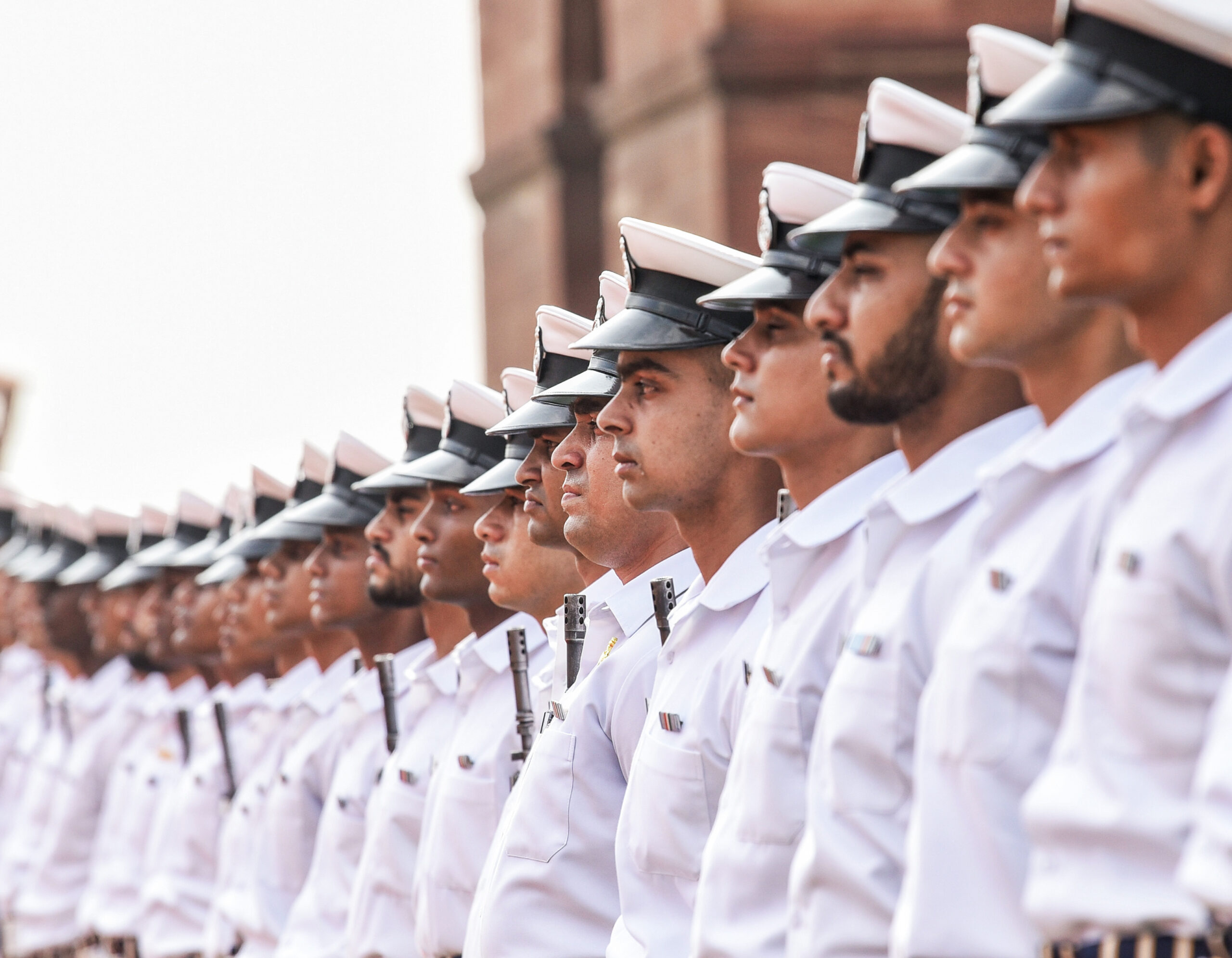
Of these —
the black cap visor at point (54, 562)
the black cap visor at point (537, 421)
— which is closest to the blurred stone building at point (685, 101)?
the black cap visor at point (54, 562)

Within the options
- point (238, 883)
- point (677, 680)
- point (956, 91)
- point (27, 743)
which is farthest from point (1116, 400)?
point (27, 743)

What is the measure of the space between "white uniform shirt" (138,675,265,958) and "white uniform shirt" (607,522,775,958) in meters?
4.92

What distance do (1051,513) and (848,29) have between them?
934 centimetres

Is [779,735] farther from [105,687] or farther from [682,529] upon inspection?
[105,687]

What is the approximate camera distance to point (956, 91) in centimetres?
1196

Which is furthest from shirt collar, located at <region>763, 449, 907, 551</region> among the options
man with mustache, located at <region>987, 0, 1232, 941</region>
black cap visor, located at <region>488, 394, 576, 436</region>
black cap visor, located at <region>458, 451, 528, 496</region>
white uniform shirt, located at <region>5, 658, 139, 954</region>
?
white uniform shirt, located at <region>5, 658, 139, 954</region>

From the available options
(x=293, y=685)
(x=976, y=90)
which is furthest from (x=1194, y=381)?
(x=293, y=685)

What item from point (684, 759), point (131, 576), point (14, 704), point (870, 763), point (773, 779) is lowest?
point (14, 704)

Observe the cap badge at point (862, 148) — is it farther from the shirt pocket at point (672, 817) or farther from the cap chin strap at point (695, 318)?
the shirt pocket at point (672, 817)

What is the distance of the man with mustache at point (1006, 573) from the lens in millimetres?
3096

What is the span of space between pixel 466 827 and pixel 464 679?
624 millimetres

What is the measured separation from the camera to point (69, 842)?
37.1 feet

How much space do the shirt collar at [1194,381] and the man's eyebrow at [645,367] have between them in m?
2.07

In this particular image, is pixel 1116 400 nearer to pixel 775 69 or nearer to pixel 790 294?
pixel 790 294
